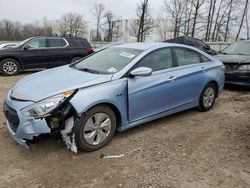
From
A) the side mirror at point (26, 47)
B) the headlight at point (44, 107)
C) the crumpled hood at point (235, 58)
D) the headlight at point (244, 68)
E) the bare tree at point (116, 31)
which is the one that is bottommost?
the headlight at point (44, 107)

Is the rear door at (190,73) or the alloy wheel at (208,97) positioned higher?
the rear door at (190,73)

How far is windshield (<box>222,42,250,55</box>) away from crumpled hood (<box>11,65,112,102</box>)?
20.3 feet

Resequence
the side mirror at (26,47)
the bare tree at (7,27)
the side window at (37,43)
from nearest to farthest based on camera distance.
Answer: the side mirror at (26,47) → the side window at (37,43) → the bare tree at (7,27)

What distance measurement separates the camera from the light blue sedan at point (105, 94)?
138 inches

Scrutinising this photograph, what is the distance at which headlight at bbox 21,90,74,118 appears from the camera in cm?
343

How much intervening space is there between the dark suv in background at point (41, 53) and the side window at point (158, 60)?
710 centimetres

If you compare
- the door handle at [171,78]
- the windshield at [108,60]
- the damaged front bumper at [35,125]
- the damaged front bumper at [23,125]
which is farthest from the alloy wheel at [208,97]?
the damaged front bumper at [23,125]

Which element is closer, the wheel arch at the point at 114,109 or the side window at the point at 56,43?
the wheel arch at the point at 114,109

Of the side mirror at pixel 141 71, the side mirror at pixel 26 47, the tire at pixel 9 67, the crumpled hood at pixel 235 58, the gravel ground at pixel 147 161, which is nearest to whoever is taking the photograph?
the gravel ground at pixel 147 161

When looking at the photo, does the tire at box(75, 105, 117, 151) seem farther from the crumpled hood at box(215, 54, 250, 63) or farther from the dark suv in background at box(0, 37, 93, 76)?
the dark suv in background at box(0, 37, 93, 76)

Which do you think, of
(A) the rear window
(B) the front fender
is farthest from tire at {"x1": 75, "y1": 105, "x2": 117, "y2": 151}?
(A) the rear window

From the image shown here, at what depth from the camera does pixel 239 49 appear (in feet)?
29.1

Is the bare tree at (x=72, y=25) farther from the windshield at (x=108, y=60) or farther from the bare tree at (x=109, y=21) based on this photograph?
the windshield at (x=108, y=60)

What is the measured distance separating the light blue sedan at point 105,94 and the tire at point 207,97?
9 cm
